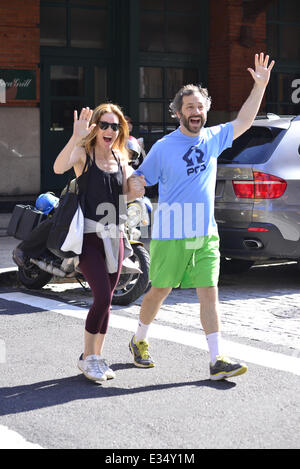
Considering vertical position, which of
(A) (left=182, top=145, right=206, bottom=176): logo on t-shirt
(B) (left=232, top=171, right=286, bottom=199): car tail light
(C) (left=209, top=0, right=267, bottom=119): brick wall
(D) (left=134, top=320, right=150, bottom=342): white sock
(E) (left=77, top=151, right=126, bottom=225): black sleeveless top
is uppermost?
(C) (left=209, top=0, right=267, bottom=119): brick wall

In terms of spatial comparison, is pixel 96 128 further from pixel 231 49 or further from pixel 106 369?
pixel 231 49

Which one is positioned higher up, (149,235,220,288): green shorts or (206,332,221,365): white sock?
(149,235,220,288): green shorts

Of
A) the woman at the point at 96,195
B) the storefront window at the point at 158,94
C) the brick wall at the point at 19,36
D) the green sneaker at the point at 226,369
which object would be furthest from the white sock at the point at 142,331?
the storefront window at the point at 158,94

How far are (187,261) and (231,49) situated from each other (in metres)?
12.8

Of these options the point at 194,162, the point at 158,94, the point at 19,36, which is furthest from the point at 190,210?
the point at 158,94

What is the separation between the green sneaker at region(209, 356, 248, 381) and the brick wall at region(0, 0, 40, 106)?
36.5 ft

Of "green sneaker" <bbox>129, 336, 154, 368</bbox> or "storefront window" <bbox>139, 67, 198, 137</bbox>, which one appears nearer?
"green sneaker" <bbox>129, 336, 154, 368</bbox>

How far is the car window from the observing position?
9.35m

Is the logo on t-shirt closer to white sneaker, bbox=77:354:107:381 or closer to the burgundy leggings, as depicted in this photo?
the burgundy leggings

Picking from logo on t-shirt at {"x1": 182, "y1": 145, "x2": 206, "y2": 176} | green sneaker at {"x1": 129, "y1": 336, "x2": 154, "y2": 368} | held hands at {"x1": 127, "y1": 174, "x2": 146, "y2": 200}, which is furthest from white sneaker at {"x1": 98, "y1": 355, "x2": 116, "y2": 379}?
logo on t-shirt at {"x1": 182, "y1": 145, "x2": 206, "y2": 176}

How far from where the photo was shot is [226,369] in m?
5.94

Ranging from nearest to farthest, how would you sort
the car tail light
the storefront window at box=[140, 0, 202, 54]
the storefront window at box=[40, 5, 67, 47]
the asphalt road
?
the asphalt road < the car tail light < the storefront window at box=[40, 5, 67, 47] < the storefront window at box=[140, 0, 202, 54]

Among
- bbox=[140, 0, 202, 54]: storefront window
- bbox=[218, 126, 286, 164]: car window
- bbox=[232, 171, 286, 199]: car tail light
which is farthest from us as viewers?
bbox=[140, 0, 202, 54]: storefront window
